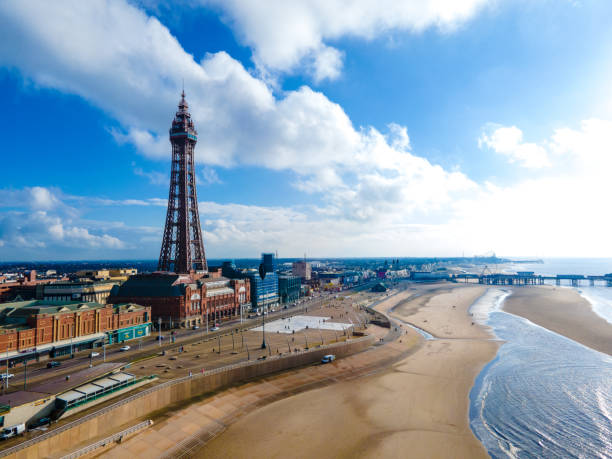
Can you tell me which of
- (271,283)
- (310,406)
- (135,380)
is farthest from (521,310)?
(135,380)

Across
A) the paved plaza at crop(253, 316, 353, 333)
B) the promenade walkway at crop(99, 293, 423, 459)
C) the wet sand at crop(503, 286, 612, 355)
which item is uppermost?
the paved plaza at crop(253, 316, 353, 333)

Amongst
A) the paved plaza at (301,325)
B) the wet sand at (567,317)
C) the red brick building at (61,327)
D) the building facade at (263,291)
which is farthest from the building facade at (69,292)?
the wet sand at (567,317)

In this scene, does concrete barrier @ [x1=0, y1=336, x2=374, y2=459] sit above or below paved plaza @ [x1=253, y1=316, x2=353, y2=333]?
above

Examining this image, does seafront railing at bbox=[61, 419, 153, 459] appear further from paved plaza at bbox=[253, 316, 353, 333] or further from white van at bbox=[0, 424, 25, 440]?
paved plaza at bbox=[253, 316, 353, 333]

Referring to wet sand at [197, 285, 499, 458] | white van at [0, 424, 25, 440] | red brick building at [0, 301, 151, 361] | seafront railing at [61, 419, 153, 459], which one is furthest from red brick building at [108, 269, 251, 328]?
wet sand at [197, 285, 499, 458]

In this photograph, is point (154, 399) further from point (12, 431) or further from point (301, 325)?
point (301, 325)

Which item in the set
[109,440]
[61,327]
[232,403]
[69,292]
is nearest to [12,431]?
[109,440]
